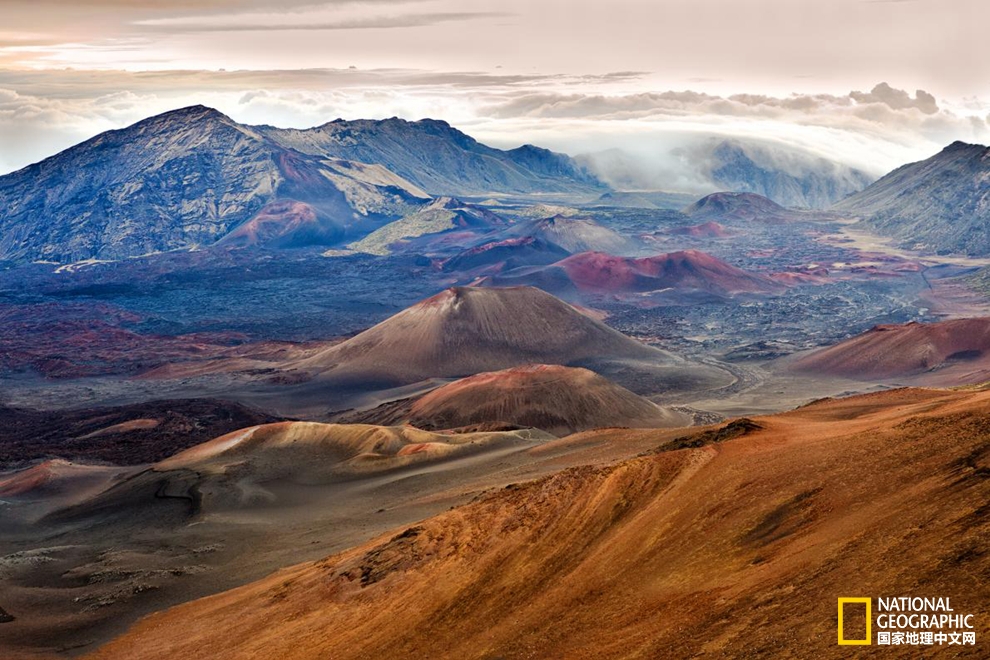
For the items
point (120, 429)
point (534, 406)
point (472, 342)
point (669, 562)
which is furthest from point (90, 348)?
point (669, 562)

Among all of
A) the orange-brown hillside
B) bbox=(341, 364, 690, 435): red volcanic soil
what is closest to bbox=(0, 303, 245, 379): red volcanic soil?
bbox=(341, 364, 690, 435): red volcanic soil

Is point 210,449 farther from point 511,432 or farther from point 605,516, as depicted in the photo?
point 605,516

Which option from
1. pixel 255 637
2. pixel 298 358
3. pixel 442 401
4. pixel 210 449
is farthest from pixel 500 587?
pixel 298 358

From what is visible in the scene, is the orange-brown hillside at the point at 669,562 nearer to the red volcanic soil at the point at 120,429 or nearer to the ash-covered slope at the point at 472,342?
the red volcanic soil at the point at 120,429

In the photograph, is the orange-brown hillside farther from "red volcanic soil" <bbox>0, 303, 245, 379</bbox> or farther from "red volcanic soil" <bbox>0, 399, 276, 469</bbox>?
"red volcanic soil" <bbox>0, 303, 245, 379</bbox>

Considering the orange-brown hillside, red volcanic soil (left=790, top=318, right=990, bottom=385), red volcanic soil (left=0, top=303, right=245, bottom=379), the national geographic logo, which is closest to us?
the national geographic logo

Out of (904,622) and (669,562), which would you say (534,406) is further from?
(904,622)

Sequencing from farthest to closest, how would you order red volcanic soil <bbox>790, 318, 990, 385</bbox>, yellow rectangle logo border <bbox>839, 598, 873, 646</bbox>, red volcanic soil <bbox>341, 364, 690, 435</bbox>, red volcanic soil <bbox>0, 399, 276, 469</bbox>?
red volcanic soil <bbox>790, 318, 990, 385</bbox> < red volcanic soil <bbox>341, 364, 690, 435</bbox> < red volcanic soil <bbox>0, 399, 276, 469</bbox> < yellow rectangle logo border <bbox>839, 598, 873, 646</bbox>

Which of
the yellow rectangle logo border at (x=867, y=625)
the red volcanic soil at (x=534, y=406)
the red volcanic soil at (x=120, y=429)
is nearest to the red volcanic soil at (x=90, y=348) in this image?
the red volcanic soil at (x=120, y=429)
